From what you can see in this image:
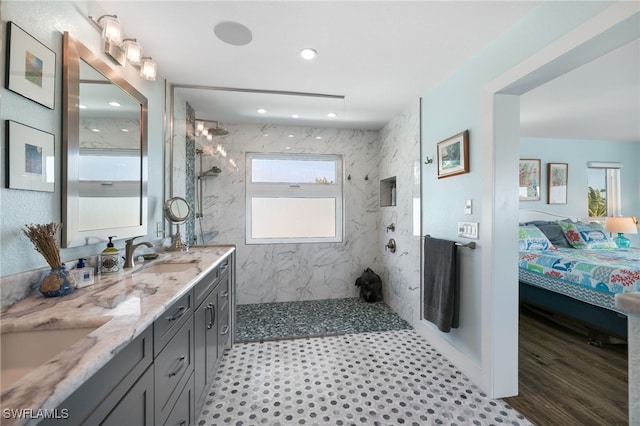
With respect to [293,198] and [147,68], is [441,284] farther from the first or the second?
[147,68]

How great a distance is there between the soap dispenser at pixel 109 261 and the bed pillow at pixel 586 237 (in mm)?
5169

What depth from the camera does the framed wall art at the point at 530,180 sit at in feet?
14.3

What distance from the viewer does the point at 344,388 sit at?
6.18 feet

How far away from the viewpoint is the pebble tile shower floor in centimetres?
162

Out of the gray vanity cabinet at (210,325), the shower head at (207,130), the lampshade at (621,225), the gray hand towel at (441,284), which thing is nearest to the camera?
the gray vanity cabinet at (210,325)

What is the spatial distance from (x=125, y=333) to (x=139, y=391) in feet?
0.86

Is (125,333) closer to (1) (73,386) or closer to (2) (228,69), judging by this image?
(1) (73,386)

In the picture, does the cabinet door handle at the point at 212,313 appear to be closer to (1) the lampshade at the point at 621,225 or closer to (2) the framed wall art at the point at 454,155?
(2) the framed wall art at the point at 454,155

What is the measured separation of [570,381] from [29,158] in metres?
3.39

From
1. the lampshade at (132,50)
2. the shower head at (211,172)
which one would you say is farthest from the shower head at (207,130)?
the lampshade at (132,50)

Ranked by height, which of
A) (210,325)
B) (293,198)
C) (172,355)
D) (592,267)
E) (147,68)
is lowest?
(210,325)

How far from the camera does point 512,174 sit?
1.79 meters

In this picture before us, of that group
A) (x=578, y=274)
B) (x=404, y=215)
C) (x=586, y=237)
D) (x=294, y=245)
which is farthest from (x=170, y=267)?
(x=586, y=237)

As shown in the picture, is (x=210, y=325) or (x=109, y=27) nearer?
(x=109, y=27)
